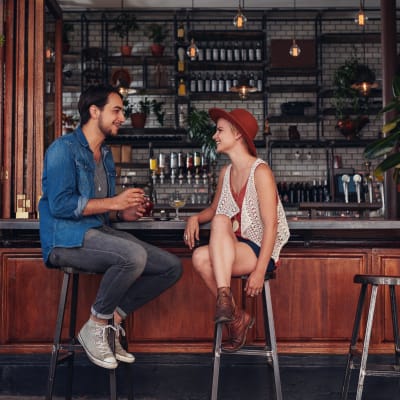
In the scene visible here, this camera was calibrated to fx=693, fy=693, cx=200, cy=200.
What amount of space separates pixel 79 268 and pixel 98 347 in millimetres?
379

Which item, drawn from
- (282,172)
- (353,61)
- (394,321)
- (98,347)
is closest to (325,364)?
(394,321)

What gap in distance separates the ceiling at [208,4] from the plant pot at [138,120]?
4.89 feet

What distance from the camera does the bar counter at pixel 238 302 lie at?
377 cm

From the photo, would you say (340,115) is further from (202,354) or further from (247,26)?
(202,354)

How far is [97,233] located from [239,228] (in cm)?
67

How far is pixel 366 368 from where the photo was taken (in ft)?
10.3

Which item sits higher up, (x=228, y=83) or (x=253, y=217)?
(x=228, y=83)

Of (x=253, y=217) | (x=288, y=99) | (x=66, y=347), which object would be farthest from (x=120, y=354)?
(x=288, y=99)

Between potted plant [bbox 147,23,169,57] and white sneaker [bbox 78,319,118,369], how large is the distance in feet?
20.9

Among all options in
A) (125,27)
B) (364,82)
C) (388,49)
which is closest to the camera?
(388,49)

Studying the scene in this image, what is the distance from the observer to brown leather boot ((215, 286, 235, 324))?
2.88 m

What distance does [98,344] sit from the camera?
299 centimetres

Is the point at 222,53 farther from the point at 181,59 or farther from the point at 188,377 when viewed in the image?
the point at 188,377

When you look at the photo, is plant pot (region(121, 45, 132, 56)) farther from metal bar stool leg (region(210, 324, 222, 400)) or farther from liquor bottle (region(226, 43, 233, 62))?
metal bar stool leg (region(210, 324, 222, 400))
